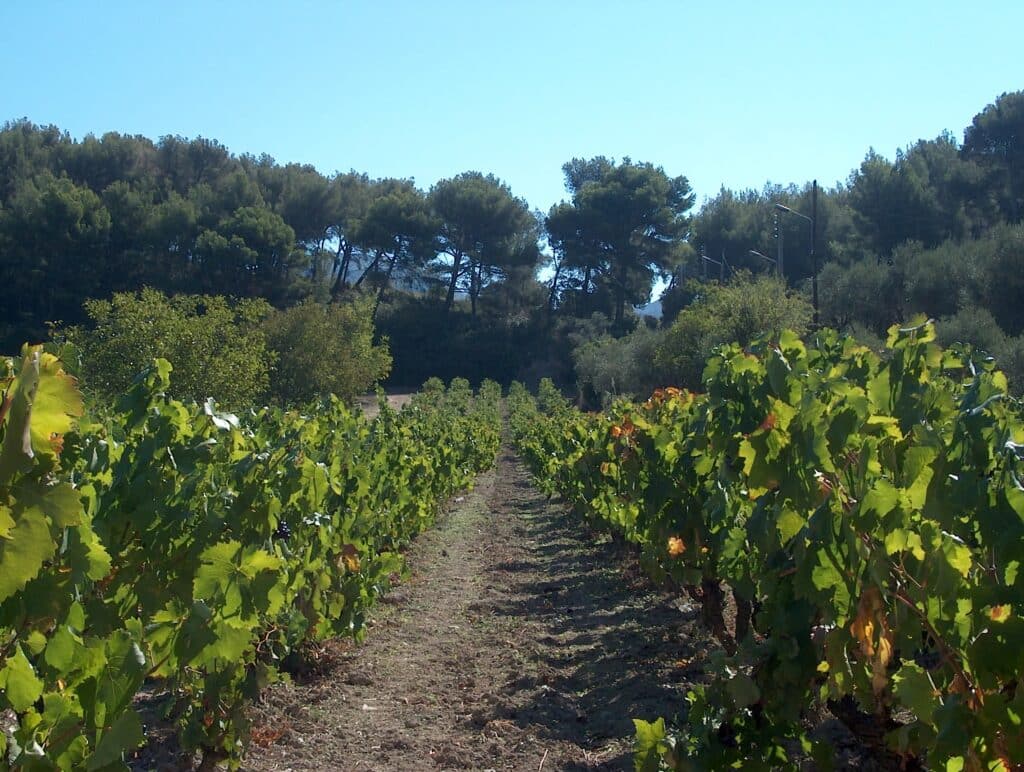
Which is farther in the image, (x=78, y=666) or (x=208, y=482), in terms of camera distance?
(x=208, y=482)

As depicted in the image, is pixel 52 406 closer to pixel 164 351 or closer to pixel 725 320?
pixel 164 351

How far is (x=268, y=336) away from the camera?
32.0 metres

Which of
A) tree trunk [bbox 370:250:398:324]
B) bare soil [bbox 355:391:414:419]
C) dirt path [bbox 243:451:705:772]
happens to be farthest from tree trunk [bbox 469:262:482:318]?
dirt path [bbox 243:451:705:772]

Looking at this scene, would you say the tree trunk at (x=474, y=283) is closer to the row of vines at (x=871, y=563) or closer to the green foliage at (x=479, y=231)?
the green foliage at (x=479, y=231)

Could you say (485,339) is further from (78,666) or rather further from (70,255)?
(78,666)

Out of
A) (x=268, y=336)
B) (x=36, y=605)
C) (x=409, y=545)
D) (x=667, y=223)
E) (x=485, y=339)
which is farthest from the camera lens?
(x=485, y=339)

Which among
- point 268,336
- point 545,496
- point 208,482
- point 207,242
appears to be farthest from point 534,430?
point 207,242

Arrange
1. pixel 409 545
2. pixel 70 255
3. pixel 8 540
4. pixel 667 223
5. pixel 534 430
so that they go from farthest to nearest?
1. pixel 667 223
2. pixel 70 255
3. pixel 534 430
4. pixel 409 545
5. pixel 8 540

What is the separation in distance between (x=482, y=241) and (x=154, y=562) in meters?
52.3

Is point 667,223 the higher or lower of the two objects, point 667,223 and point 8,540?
the higher

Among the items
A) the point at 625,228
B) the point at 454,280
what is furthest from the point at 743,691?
the point at 454,280

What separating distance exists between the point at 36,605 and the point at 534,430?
19.2 meters

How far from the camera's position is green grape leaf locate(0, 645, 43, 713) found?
78.1 inches

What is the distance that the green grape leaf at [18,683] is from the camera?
198cm
